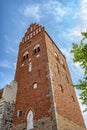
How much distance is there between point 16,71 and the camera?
21938 mm

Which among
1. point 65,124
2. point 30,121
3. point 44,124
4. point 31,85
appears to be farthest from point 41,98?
point 65,124

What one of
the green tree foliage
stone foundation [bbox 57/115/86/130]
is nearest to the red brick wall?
stone foundation [bbox 57/115/86/130]

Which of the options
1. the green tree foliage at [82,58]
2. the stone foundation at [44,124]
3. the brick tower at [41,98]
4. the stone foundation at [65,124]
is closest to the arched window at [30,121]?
the brick tower at [41,98]

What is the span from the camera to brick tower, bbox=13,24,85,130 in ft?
44.2

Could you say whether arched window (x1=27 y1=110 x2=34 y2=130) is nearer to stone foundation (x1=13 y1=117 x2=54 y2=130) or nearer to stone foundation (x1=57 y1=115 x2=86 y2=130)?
stone foundation (x1=13 y1=117 x2=54 y2=130)

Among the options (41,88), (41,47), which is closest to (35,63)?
(41,47)

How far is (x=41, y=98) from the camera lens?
49.2 feet

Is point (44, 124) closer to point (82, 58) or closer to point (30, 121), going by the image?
point (30, 121)

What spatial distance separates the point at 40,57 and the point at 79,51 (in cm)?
994

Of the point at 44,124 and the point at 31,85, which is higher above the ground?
the point at 31,85

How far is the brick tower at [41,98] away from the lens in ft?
44.2

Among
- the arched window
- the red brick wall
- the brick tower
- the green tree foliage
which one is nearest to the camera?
the green tree foliage

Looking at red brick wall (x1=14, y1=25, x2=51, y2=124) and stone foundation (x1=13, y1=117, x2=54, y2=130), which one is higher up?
red brick wall (x1=14, y1=25, x2=51, y2=124)

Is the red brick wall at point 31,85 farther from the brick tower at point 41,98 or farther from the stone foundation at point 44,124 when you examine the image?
the stone foundation at point 44,124
